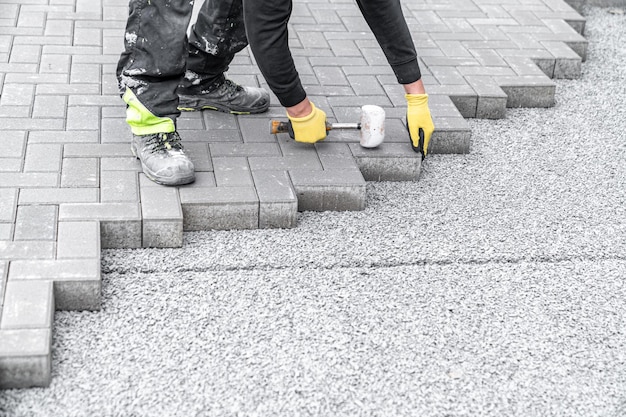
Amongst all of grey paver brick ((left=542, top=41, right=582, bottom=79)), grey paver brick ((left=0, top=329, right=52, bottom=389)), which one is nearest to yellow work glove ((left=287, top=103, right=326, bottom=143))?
grey paver brick ((left=0, top=329, right=52, bottom=389))

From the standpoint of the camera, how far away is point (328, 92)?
4.00m

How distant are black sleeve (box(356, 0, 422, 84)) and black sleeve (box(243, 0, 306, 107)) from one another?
1.07ft

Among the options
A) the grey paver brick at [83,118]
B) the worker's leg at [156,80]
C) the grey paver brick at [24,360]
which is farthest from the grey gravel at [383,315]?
the grey paver brick at [83,118]

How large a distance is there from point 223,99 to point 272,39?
2.26 ft

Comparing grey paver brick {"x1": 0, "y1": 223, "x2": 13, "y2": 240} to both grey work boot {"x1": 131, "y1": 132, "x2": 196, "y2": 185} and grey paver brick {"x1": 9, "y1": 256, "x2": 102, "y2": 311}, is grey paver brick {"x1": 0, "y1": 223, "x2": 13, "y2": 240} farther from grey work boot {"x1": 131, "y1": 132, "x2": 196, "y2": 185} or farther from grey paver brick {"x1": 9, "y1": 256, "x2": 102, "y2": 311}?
grey work boot {"x1": 131, "y1": 132, "x2": 196, "y2": 185}

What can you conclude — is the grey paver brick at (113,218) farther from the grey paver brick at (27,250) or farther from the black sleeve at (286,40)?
the black sleeve at (286,40)

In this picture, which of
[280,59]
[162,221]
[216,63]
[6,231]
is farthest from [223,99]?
[6,231]

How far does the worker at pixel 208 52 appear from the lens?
303 cm

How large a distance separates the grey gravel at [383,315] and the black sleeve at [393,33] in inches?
19.7

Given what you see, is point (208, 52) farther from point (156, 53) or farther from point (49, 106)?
point (49, 106)

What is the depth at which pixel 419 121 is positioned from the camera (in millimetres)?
3469

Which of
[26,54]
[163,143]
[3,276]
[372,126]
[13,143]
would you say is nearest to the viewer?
[3,276]

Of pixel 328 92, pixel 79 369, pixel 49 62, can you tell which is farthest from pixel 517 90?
pixel 79 369

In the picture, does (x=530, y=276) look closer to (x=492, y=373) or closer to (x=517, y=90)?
(x=492, y=373)
